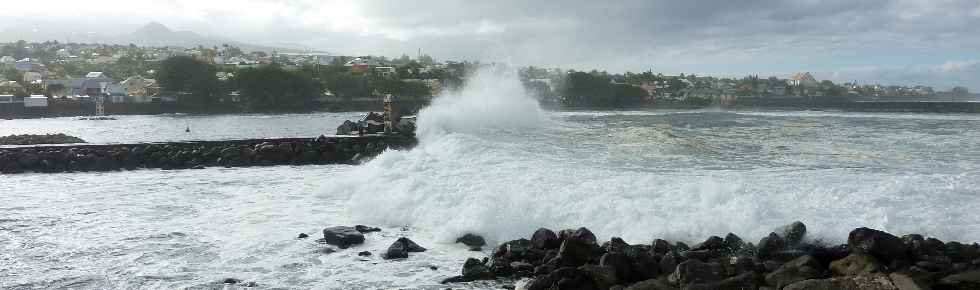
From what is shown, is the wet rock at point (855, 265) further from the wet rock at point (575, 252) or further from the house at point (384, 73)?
the house at point (384, 73)

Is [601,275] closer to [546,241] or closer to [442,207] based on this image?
[546,241]

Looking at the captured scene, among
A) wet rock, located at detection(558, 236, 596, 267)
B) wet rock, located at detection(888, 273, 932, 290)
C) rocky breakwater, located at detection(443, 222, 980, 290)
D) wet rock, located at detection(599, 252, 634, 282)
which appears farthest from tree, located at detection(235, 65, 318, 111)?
wet rock, located at detection(888, 273, 932, 290)

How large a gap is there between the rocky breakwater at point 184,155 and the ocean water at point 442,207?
Result: 9.42ft

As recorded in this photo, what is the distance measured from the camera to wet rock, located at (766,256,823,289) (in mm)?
5273

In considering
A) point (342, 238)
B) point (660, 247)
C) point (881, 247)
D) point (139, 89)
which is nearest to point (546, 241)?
point (660, 247)

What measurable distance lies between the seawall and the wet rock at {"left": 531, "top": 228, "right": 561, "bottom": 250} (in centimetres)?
1281

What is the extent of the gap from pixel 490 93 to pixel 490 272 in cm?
2586

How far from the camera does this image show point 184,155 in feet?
62.8

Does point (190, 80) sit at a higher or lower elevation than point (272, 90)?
higher

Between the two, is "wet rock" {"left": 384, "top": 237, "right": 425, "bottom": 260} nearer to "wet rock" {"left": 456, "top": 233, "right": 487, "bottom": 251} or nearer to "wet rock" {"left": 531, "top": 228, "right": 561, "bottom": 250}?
"wet rock" {"left": 456, "top": 233, "right": 487, "bottom": 251}

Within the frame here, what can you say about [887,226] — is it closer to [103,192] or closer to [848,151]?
[848,151]

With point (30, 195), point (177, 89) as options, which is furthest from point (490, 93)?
point (177, 89)

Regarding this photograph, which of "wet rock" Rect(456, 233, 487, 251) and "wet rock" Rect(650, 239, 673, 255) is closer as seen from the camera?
"wet rock" Rect(650, 239, 673, 255)

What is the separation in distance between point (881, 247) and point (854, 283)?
207 cm
